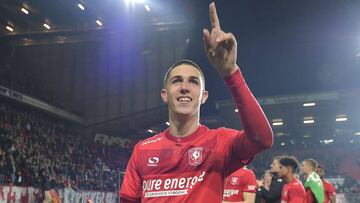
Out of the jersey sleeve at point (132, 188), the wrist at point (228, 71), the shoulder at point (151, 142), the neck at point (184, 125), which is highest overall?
the wrist at point (228, 71)

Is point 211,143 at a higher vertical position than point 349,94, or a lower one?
lower

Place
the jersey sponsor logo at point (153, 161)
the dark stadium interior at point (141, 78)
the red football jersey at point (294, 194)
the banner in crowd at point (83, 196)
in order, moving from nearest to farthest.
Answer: the jersey sponsor logo at point (153, 161), the red football jersey at point (294, 194), the banner in crowd at point (83, 196), the dark stadium interior at point (141, 78)

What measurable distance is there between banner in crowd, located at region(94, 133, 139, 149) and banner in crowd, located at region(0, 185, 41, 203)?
14.0 meters

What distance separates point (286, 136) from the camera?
35.1m

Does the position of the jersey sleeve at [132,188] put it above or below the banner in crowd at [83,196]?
below

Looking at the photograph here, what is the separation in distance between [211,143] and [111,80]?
92.6ft

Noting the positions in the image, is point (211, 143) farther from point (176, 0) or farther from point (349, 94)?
point (349, 94)

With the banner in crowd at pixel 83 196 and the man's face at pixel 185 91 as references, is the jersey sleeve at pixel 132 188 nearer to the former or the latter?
the man's face at pixel 185 91

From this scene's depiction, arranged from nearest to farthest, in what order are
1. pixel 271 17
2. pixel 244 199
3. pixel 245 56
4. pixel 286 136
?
pixel 244 199, pixel 271 17, pixel 245 56, pixel 286 136

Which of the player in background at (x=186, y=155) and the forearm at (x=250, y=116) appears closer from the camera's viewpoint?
the forearm at (x=250, y=116)

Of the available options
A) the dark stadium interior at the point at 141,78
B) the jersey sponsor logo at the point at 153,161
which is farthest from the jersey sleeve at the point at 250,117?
the dark stadium interior at the point at 141,78

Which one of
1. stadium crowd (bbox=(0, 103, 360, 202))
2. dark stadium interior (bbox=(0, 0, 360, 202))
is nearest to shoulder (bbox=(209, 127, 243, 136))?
stadium crowd (bbox=(0, 103, 360, 202))

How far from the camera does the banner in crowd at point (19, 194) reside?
42.3 feet

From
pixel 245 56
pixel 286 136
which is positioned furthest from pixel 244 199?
pixel 286 136
